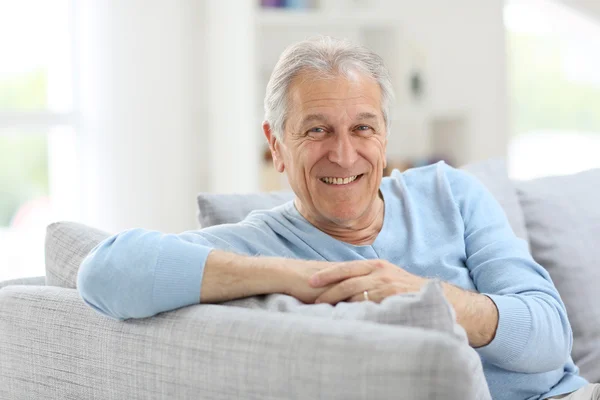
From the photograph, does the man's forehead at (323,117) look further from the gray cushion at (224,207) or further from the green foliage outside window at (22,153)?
the green foliage outside window at (22,153)

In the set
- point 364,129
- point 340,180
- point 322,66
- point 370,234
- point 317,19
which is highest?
point 317,19

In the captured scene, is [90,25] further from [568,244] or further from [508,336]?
[508,336]

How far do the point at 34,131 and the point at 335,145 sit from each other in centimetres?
259

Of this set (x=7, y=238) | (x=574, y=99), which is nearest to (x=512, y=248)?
(x=7, y=238)

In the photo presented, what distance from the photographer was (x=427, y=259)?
73.7 inches

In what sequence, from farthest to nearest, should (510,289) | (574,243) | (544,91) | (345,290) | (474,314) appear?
(544,91), (574,243), (510,289), (474,314), (345,290)

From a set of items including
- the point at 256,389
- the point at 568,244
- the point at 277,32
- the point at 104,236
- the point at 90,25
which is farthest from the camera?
the point at 277,32

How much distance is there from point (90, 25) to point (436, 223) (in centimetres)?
261

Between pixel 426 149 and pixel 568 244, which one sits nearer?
pixel 568 244

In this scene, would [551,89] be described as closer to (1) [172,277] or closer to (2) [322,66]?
(2) [322,66]

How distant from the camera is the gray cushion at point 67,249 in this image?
1729mm

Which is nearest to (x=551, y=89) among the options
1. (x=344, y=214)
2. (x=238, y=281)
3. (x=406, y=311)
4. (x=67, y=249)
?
(x=344, y=214)

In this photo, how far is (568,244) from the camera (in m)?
2.24

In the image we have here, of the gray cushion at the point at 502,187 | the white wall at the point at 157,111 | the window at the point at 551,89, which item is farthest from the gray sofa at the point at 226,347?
the window at the point at 551,89
